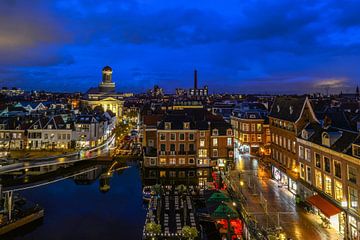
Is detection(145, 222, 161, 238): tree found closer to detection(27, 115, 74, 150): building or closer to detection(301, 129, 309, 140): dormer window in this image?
detection(301, 129, 309, 140): dormer window

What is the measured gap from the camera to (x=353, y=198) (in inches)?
763

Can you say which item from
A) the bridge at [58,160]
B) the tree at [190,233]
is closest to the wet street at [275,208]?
the tree at [190,233]

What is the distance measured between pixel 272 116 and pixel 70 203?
89.8 ft

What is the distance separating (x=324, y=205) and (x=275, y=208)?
13.5ft

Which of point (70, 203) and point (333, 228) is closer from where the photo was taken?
point (333, 228)

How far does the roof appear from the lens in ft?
105

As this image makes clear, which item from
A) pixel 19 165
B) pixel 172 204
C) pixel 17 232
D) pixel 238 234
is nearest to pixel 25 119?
pixel 19 165

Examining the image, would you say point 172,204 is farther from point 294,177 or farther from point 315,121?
point 315,121

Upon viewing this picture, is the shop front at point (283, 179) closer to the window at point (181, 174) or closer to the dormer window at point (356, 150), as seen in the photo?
the dormer window at point (356, 150)

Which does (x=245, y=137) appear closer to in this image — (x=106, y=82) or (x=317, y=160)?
(x=317, y=160)

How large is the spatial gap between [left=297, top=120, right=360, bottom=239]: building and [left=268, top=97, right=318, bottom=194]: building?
2561 mm

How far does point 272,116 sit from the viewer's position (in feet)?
126

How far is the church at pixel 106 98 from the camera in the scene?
117312 mm

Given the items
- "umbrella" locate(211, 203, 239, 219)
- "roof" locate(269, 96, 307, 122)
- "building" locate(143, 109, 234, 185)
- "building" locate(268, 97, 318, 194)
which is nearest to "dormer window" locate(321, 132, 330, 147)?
"building" locate(268, 97, 318, 194)
